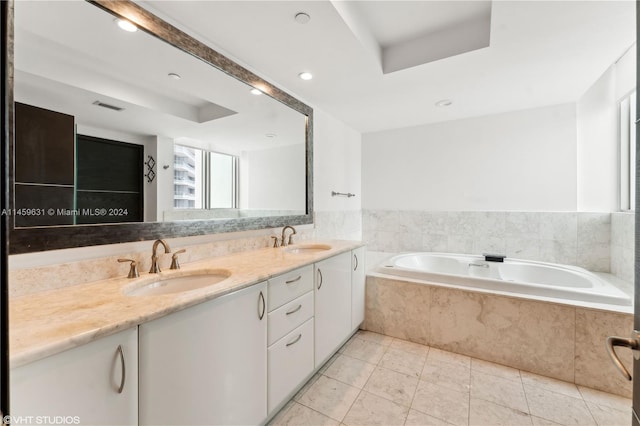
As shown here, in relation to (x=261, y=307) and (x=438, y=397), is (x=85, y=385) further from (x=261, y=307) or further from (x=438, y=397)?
(x=438, y=397)

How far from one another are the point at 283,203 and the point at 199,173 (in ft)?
2.63

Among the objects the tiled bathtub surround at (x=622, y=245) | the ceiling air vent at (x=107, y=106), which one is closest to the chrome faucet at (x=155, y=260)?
the ceiling air vent at (x=107, y=106)

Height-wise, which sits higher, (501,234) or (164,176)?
(164,176)

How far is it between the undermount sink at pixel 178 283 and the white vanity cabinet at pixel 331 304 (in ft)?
2.03

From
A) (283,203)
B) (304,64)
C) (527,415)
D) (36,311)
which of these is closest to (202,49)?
(304,64)

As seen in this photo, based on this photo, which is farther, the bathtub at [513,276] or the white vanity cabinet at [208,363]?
the bathtub at [513,276]

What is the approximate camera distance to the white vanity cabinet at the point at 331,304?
1.83m

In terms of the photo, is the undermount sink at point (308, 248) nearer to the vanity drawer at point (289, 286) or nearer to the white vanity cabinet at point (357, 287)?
the white vanity cabinet at point (357, 287)

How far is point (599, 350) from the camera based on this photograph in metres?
1.76

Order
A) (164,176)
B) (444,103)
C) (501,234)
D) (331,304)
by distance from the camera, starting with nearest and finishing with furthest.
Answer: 1. (164,176)
2. (331,304)
3. (444,103)
4. (501,234)

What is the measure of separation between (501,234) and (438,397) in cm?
208

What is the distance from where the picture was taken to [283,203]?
2.35 m

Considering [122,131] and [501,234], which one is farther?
[501,234]

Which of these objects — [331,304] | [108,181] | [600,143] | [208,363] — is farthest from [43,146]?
[600,143]
